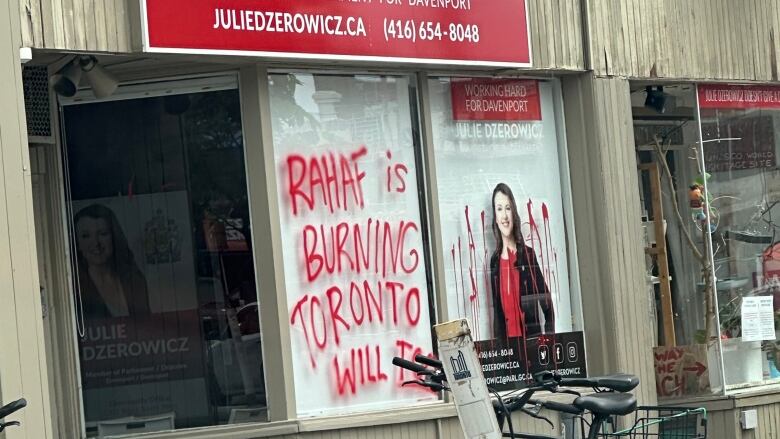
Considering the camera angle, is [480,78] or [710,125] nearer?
[480,78]

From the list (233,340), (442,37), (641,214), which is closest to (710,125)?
(641,214)

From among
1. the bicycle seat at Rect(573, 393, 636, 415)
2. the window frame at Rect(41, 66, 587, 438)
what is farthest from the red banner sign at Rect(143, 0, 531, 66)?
the bicycle seat at Rect(573, 393, 636, 415)

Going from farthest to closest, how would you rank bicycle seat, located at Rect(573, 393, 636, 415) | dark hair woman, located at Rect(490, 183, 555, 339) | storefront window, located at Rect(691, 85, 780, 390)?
storefront window, located at Rect(691, 85, 780, 390), dark hair woman, located at Rect(490, 183, 555, 339), bicycle seat, located at Rect(573, 393, 636, 415)

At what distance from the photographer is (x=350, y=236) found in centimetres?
888

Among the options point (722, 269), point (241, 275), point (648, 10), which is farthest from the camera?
point (722, 269)

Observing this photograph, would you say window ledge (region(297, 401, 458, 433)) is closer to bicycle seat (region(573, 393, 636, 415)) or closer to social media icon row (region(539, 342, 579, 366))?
social media icon row (region(539, 342, 579, 366))

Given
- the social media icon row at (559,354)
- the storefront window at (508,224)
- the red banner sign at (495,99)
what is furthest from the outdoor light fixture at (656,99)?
the social media icon row at (559,354)

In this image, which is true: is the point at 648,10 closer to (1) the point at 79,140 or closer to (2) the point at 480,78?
(2) the point at 480,78

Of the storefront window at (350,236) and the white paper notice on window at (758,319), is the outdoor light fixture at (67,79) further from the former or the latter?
the white paper notice on window at (758,319)

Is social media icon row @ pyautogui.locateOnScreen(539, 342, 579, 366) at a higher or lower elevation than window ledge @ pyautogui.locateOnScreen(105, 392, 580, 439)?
higher

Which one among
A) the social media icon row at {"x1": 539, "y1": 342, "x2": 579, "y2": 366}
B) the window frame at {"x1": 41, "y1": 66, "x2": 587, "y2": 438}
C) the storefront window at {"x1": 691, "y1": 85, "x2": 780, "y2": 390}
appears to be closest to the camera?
the window frame at {"x1": 41, "y1": 66, "x2": 587, "y2": 438}

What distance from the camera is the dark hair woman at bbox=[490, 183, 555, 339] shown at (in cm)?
964

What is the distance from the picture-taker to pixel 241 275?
859 centimetres

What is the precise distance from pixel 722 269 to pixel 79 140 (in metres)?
5.42
